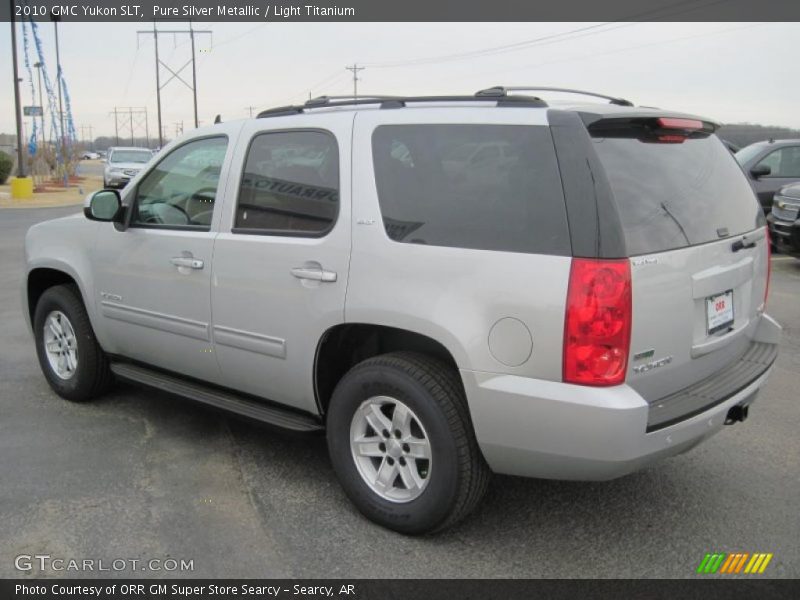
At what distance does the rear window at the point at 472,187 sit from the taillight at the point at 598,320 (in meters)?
0.14

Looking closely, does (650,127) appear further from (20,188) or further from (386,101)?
(20,188)

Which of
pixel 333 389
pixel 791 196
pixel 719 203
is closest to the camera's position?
pixel 719 203

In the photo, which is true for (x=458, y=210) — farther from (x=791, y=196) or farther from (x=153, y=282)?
(x=791, y=196)

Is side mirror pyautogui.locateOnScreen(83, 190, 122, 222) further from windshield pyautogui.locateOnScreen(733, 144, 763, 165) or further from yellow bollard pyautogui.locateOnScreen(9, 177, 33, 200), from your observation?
yellow bollard pyautogui.locateOnScreen(9, 177, 33, 200)

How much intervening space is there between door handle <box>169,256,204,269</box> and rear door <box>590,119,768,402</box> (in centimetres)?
220

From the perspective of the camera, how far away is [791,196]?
10.5 meters

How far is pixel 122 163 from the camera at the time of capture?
29719mm

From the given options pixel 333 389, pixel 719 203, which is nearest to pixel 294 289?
pixel 333 389

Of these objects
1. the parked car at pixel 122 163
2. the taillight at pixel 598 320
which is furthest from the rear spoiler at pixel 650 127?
the parked car at pixel 122 163

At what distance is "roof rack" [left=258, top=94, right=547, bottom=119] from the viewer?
3102mm

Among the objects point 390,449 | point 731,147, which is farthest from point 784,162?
point 390,449

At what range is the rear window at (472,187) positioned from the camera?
2895 mm
